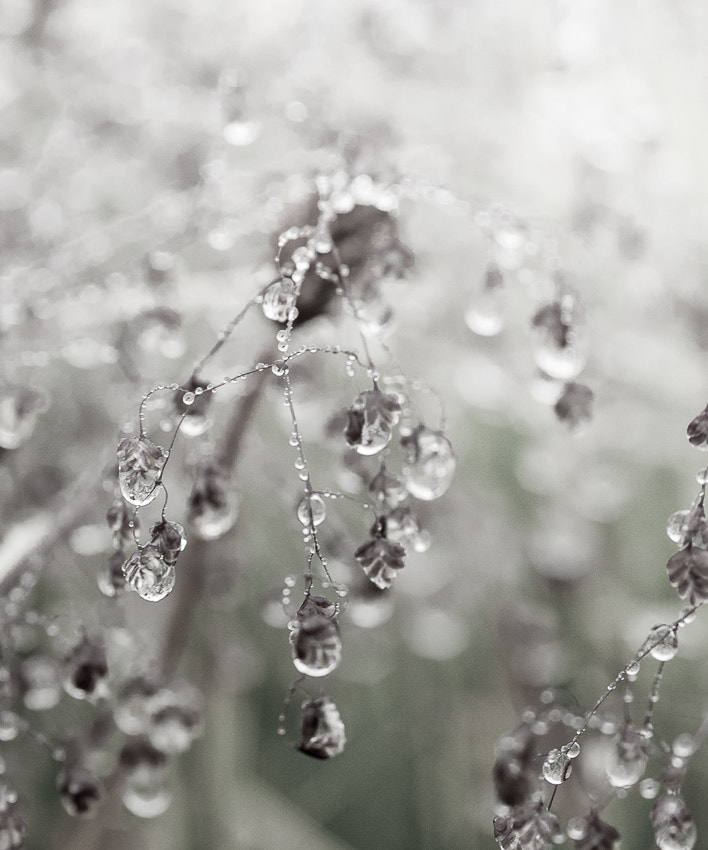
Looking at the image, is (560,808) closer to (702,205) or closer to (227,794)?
(227,794)

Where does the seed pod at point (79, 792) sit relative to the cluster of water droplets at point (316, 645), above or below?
below

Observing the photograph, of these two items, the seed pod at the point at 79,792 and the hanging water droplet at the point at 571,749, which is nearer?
the hanging water droplet at the point at 571,749

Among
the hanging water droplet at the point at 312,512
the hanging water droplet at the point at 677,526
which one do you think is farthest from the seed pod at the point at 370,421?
the hanging water droplet at the point at 677,526

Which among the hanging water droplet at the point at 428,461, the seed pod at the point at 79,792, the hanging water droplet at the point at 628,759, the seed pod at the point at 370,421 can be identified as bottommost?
the seed pod at the point at 79,792

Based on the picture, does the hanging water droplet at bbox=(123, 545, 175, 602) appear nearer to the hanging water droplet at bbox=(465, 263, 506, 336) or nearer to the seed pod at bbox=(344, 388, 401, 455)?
the seed pod at bbox=(344, 388, 401, 455)

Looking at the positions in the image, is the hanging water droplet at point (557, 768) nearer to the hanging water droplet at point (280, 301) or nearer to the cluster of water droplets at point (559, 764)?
the cluster of water droplets at point (559, 764)

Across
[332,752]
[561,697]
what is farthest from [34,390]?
[561,697]

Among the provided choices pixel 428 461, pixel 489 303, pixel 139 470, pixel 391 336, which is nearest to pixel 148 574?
pixel 139 470
